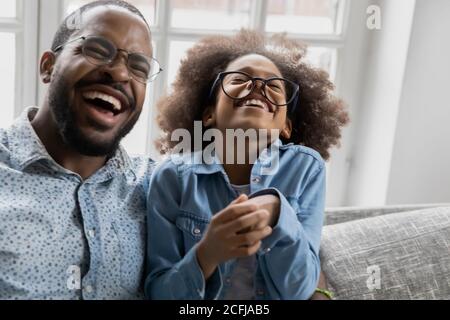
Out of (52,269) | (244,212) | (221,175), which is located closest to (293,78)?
(221,175)

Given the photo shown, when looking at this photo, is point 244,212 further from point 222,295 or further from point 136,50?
point 136,50

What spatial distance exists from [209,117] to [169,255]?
0.63 ft

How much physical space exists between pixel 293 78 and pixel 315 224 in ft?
0.68

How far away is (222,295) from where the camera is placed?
707 mm

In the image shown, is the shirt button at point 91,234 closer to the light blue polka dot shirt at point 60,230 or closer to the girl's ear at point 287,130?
the light blue polka dot shirt at point 60,230

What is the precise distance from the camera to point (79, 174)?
0.75m

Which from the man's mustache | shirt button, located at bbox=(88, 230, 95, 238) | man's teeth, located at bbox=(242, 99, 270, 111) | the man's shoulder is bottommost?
shirt button, located at bbox=(88, 230, 95, 238)

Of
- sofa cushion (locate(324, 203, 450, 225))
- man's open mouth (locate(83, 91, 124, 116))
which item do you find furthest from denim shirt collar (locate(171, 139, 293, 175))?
sofa cushion (locate(324, 203, 450, 225))

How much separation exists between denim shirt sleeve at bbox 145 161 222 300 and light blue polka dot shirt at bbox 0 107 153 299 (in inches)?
1.0

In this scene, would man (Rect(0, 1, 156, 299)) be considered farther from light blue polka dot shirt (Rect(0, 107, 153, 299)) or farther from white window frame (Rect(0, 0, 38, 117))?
white window frame (Rect(0, 0, 38, 117))

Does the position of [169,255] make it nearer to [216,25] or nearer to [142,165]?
[142,165]

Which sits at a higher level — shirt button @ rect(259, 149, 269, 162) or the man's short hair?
the man's short hair

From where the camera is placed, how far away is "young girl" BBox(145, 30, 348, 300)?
0.64 metres

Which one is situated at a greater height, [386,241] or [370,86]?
[370,86]
